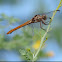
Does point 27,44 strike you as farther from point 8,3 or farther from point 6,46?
point 8,3

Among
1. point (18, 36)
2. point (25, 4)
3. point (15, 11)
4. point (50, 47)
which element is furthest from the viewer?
point (25, 4)

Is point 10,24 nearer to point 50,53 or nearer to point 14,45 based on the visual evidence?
point 14,45

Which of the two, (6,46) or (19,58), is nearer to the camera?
(6,46)

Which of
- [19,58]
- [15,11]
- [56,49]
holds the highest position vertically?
[15,11]

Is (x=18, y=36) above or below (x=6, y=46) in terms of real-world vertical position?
above

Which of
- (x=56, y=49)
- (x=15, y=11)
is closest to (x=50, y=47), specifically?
(x=56, y=49)

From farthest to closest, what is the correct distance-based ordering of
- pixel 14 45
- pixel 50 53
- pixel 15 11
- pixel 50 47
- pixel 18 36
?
pixel 15 11
pixel 50 47
pixel 50 53
pixel 14 45
pixel 18 36
